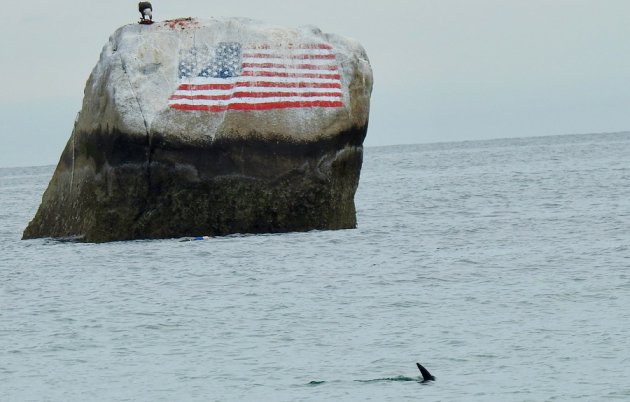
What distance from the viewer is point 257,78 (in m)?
18.5

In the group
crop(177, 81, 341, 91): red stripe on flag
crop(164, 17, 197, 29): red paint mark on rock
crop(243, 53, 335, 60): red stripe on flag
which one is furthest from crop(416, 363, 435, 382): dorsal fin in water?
crop(164, 17, 197, 29): red paint mark on rock

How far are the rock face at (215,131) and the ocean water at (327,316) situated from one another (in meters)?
0.44

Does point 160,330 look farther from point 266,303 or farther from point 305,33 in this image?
point 305,33

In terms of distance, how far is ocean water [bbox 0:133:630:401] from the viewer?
974 centimetres

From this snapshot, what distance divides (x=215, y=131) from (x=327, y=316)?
20.0ft

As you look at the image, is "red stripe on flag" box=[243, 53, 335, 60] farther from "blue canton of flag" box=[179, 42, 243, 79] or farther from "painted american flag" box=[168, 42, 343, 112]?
"blue canton of flag" box=[179, 42, 243, 79]

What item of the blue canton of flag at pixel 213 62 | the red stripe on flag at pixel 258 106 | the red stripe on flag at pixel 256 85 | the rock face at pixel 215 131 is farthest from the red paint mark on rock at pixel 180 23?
the red stripe on flag at pixel 258 106

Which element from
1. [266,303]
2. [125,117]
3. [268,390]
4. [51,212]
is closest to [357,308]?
[266,303]

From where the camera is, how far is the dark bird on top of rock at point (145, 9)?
741 inches

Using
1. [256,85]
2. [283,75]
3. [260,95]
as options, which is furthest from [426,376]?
[283,75]

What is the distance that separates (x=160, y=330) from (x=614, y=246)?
731 cm

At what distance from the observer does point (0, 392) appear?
9.83m

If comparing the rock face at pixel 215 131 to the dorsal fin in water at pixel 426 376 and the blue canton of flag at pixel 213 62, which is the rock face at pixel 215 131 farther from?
the dorsal fin in water at pixel 426 376

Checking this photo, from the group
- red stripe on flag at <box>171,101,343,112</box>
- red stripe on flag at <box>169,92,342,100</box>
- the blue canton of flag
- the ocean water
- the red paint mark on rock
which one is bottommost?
the ocean water
